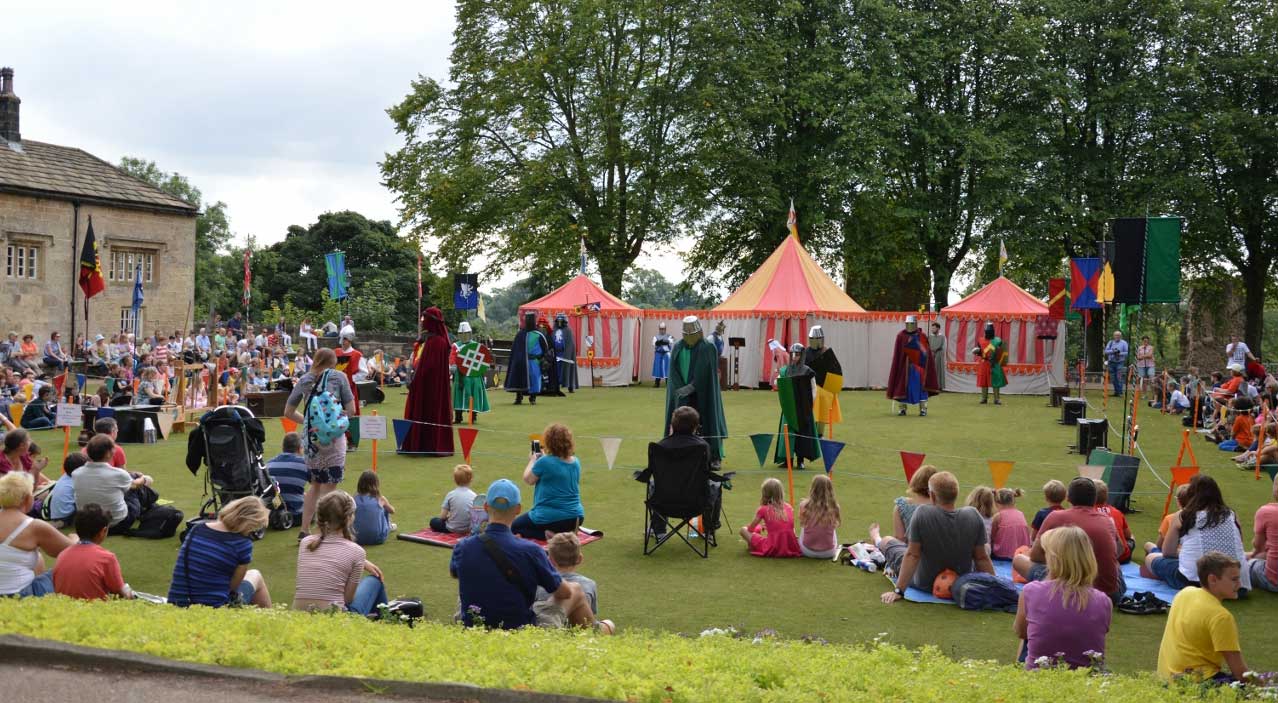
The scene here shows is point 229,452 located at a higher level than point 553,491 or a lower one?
higher

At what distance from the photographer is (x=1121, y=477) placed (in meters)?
10.8

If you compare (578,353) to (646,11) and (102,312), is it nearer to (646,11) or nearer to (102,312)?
(646,11)

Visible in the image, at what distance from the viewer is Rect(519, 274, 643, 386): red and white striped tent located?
96.8 feet

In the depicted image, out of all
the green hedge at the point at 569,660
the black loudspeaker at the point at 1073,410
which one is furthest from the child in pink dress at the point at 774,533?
the black loudspeaker at the point at 1073,410

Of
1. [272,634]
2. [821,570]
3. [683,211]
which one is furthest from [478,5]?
[272,634]

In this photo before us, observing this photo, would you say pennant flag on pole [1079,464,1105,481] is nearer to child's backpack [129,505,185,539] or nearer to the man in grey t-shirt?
the man in grey t-shirt

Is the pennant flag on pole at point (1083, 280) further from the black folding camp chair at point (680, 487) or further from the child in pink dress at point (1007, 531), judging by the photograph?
the black folding camp chair at point (680, 487)

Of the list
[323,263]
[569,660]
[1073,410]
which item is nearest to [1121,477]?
[569,660]

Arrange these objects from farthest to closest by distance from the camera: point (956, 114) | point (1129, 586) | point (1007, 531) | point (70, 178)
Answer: point (956, 114) → point (70, 178) → point (1007, 531) → point (1129, 586)

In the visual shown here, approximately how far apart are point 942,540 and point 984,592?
0.42m

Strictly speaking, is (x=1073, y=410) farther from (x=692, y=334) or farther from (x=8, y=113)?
(x=8, y=113)

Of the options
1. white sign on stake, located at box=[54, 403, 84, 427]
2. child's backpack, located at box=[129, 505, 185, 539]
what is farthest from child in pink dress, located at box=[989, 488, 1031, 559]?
white sign on stake, located at box=[54, 403, 84, 427]

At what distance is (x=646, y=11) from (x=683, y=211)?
240 inches

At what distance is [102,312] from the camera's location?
33.1 meters
